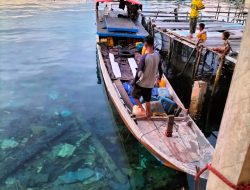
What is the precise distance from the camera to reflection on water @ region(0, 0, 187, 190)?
7.54 metres

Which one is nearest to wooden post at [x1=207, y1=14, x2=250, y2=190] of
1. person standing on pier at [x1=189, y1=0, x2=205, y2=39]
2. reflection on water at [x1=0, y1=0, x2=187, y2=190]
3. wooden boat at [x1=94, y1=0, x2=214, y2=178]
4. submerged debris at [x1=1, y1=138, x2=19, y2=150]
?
wooden boat at [x1=94, y1=0, x2=214, y2=178]

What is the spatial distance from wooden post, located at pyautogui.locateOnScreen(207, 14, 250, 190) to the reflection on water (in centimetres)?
568

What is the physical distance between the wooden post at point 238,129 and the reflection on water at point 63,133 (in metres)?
5.68

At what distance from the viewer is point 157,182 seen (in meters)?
7.39

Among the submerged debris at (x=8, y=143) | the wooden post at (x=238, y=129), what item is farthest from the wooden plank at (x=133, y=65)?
the wooden post at (x=238, y=129)

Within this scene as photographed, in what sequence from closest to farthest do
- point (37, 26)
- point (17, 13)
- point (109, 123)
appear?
point (109, 123)
point (37, 26)
point (17, 13)

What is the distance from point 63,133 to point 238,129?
859cm

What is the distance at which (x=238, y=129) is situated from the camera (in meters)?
1.80

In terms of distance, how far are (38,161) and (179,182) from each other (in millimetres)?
4276

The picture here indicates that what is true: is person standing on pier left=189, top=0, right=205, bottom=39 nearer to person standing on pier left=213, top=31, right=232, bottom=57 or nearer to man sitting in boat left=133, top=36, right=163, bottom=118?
person standing on pier left=213, top=31, right=232, bottom=57

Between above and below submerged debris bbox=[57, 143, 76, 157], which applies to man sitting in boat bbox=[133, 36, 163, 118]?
above

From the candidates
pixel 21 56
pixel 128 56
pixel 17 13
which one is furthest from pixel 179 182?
pixel 17 13

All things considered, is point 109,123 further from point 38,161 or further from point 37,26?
point 37,26

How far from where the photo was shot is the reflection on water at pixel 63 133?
7.54m
